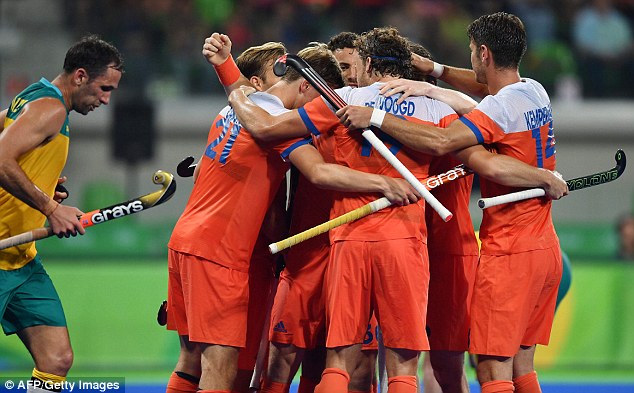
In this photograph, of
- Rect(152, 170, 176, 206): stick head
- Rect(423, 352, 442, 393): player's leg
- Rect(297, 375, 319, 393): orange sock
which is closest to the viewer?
Rect(152, 170, 176, 206): stick head

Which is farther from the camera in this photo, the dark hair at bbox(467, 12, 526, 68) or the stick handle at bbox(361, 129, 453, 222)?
the dark hair at bbox(467, 12, 526, 68)

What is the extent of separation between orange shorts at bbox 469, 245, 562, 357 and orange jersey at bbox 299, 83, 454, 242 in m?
0.45

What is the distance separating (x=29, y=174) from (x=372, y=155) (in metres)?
1.98

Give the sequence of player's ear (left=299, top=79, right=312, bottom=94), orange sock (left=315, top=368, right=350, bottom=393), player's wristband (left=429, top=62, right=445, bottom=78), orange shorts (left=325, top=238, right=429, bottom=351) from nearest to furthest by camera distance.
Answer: orange sock (left=315, top=368, right=350, bottom=393), orange shorts (left=325, top=238, right=429, bottom=351), player's ear (left=299, top=79, right=312, bottom=94), player's wristband (left=429, top=62, right=445, bottom=78)

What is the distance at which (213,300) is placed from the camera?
5480mm

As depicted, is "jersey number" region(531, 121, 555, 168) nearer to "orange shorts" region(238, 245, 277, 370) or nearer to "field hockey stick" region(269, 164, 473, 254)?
"field hockey stick" region(269, 164, 473, 254)

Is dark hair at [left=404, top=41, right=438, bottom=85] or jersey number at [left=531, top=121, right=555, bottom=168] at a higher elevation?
dark hair at [left=404, top=41, right=438, bottom=85]

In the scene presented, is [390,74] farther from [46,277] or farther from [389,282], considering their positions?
[46,277]

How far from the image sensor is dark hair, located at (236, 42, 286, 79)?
6105 millimetres

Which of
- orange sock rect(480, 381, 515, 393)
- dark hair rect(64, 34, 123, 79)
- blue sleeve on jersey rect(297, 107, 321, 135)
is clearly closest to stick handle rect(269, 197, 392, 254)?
blue sleeve on jersey rect(297, 107, 321, 135)

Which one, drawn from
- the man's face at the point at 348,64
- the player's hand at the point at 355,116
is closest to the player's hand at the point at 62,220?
the player's hand at the point at 355,116

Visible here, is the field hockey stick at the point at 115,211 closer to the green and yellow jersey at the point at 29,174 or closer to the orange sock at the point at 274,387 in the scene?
the green and yellow jersey at the point at 29,174

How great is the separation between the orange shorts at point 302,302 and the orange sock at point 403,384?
801 millimetres

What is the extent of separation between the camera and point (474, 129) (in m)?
5.31
